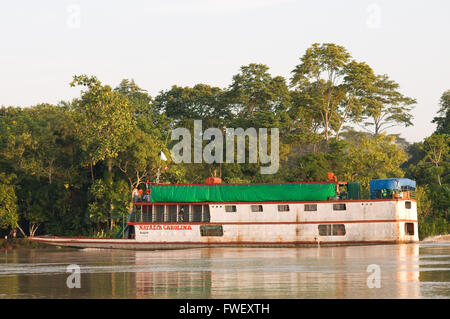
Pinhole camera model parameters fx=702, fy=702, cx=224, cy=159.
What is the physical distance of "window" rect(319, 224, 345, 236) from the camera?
56.6 m

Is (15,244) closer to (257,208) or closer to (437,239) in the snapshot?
(257,208)

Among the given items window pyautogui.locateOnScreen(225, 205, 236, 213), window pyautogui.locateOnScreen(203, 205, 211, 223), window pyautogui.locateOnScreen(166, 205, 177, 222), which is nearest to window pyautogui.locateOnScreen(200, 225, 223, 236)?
window pyautogui.locateOnScreen(203, 205, 211, 223)

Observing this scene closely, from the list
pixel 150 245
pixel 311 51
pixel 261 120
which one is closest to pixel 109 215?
pixel 150 245

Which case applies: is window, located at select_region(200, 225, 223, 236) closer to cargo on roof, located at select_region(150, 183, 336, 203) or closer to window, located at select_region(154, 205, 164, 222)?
cargo on roof, located at select_region(150, 183, 336, 203)

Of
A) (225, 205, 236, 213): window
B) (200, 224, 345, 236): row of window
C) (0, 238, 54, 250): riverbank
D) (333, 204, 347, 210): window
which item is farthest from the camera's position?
(0, 238, 54, 250): riverbank

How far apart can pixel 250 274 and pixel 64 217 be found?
42.3 metres

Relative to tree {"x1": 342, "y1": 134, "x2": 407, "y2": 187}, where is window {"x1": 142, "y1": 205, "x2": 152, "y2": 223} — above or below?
below

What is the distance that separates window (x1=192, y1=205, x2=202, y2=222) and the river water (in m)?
12.0

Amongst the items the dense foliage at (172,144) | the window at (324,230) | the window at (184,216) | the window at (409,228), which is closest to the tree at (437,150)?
the dense foliage at (172,144)

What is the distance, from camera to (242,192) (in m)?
57.6

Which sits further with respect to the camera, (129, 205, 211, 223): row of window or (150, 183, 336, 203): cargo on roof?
(129, 205, 211, 223): row of window

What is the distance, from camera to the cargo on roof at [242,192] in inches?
2237

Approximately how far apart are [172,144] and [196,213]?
→ 2390 centimetres

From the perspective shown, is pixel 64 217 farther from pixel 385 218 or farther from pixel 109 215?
pixel 385 218
